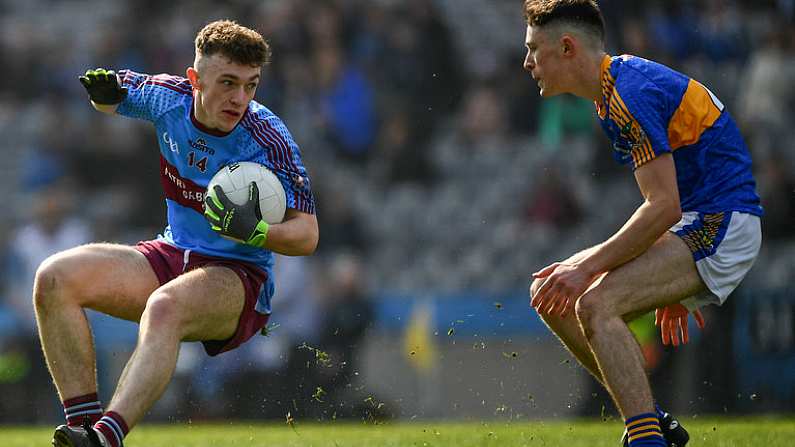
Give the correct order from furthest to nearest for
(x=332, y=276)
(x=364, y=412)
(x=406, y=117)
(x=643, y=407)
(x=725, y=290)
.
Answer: (x=406, y=117) → (x=332, y=276) → (x=364, y=412) → (x=725, y=290) → (x=643, y=407)

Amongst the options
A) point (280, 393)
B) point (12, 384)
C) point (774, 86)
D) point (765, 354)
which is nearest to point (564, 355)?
point (765, 354)

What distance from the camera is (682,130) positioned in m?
5.50

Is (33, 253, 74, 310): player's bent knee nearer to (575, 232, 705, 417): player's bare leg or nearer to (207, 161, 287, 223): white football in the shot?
(207, 161, 287, 223): white football

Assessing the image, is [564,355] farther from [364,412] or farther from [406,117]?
[406,117]

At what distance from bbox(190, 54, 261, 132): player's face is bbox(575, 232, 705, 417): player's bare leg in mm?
1839

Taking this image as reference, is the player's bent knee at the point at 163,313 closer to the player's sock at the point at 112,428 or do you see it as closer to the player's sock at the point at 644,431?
the player's sock at the point at 112,428

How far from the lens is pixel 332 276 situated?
11.8 metres

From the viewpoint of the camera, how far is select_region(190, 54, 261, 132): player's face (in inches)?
225

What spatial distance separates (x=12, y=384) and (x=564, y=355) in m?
5.35

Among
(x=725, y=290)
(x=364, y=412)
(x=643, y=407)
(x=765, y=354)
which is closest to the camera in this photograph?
(x=643, y=407)

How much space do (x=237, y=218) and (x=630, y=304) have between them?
5.79 feet

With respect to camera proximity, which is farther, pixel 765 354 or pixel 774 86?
pixel 774 86

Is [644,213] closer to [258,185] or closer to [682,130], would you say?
[682,130]

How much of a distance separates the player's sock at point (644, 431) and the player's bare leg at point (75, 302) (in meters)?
2.42
